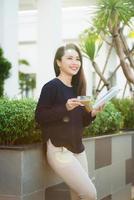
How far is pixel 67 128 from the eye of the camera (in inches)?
143

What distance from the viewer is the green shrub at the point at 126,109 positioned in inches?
261

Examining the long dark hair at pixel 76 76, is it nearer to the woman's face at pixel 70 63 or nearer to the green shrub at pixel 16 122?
the woman's face at pixel 70 63

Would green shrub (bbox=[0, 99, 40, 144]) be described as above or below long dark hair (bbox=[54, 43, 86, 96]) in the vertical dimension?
below

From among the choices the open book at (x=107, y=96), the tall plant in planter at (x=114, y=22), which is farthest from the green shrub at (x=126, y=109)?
the open book at (x=107, y=96)

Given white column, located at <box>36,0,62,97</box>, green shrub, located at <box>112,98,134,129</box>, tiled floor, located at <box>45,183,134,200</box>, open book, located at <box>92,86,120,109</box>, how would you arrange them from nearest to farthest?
open book, located at <box>92,86,120,109</box>, tiled floor, located at <box>45,183,134,200</box>, green shrub, located at <box>112,98,134,129</box>, white column, located at <box>36,0,62,97</box>

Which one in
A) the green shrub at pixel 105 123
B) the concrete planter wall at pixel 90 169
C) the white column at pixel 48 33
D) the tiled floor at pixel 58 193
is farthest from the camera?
the white column at pixel 48 33

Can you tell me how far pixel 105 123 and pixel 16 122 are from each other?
169 centimetres

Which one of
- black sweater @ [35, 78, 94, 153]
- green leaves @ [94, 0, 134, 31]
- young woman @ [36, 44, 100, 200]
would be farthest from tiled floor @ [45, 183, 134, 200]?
green leaves @ [94, 0, 134, 31]

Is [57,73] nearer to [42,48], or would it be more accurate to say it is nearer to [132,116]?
[132,116]

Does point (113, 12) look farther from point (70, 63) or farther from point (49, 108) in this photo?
point (49, 108)

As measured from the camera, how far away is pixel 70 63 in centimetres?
371

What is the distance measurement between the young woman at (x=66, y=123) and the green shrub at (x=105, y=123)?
1.31 metres

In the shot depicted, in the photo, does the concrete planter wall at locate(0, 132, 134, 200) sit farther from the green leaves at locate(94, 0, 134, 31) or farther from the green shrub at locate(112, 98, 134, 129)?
the green leaves at locate(94, 0, 134, 31)

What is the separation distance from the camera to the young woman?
11.7ft
